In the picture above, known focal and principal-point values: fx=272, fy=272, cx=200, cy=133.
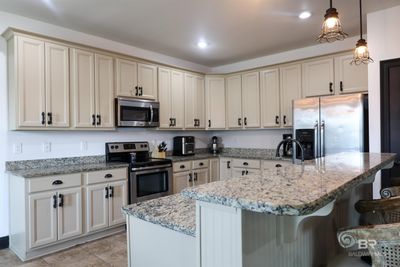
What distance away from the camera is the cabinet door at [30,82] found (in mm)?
2941

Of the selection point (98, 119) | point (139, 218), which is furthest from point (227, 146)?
point (139, 218)

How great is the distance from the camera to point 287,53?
15.1 feet

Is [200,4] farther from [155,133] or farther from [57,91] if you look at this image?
[155,133]

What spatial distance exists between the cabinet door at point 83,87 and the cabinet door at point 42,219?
0.94 m

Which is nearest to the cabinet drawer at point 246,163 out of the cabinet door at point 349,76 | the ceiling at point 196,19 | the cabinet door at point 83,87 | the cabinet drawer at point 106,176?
the cabinet door at point 349,76

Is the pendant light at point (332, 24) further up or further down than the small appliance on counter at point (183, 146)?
further up

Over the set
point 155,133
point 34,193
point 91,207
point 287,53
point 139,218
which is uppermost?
point 287,53

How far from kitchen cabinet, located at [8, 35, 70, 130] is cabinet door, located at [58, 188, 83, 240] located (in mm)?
815

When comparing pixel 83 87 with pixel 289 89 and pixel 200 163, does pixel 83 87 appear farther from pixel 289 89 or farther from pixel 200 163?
pixel 289 89

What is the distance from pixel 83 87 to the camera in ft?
11.3

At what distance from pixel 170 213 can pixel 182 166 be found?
9.92 feet

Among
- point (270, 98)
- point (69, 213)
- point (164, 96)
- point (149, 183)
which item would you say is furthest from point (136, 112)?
point (270, 98)

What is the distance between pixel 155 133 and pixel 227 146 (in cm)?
159

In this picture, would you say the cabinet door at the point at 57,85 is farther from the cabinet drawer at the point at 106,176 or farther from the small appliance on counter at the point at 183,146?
the small appliance on counter at the point at 183,146
